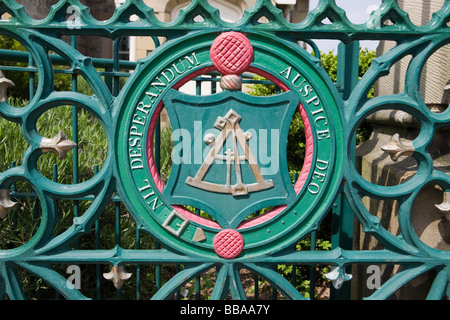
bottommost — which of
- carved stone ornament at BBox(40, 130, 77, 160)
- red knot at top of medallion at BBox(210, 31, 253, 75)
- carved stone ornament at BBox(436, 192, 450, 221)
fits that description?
carved stone ornament at BBox(436, 192, 450, 221)

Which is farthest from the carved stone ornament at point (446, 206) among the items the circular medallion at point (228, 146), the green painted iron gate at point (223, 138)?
the circular medallion at point (228, 146)

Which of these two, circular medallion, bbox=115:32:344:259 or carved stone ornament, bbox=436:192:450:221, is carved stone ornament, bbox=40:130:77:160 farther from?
carved stone ornament, bbox=436:192:450:221

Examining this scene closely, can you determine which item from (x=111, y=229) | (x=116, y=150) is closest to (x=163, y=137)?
(x=111, y=229)

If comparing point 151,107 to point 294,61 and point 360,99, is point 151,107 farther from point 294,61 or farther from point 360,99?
point 360,99

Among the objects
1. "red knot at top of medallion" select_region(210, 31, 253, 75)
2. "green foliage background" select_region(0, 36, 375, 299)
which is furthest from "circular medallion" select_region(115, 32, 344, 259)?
"green foliage background" select_region(0, 36, 375, 299)

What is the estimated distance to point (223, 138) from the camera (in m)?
1.93

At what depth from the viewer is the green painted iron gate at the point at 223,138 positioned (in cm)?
189

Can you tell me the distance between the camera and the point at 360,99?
1.94m

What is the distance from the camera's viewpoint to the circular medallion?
1897mm

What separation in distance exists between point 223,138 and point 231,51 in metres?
0.40

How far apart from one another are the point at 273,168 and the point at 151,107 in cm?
64

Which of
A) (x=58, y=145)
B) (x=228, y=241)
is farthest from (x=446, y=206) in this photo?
(x=58, y=145)

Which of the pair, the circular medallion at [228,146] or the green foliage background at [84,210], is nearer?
the circular medallion at [228,146]

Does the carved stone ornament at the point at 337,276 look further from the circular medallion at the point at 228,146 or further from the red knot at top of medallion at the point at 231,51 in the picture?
the red knot at top of medallion at the point at 231,51
